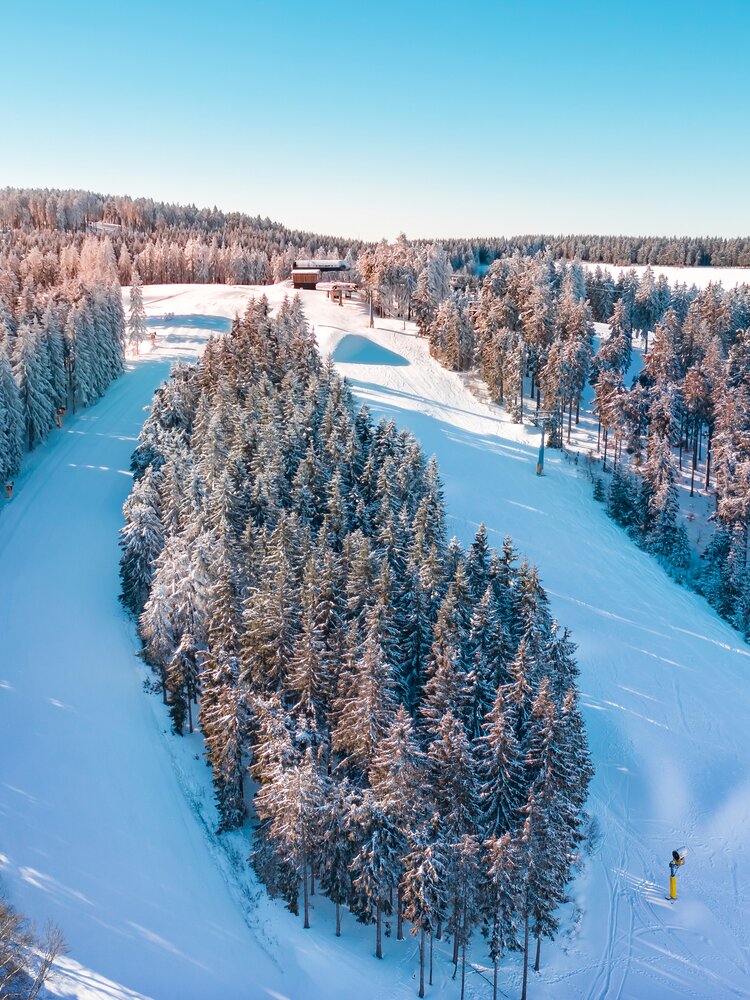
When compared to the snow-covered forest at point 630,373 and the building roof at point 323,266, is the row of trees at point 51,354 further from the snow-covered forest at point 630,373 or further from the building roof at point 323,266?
the building roof at point 323,266

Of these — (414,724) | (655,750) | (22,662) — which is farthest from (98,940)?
(655,750)

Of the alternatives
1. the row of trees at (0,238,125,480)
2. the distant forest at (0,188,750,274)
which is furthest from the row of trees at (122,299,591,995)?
the distant forest at (0,188,750,274)

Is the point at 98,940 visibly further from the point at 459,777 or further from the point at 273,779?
the point at 459,777

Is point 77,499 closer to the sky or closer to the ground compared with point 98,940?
closer to the sky

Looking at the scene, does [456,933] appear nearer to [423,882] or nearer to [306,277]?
[423,882]

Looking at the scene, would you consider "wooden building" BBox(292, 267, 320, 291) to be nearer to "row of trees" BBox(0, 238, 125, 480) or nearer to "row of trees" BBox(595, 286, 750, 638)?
"row of trees" BBox(0, 238, 125, 480)

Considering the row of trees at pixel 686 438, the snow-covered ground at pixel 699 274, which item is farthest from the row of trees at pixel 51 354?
the snow-covered ground at pixel 699 274

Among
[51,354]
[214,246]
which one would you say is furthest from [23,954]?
[214,246]
